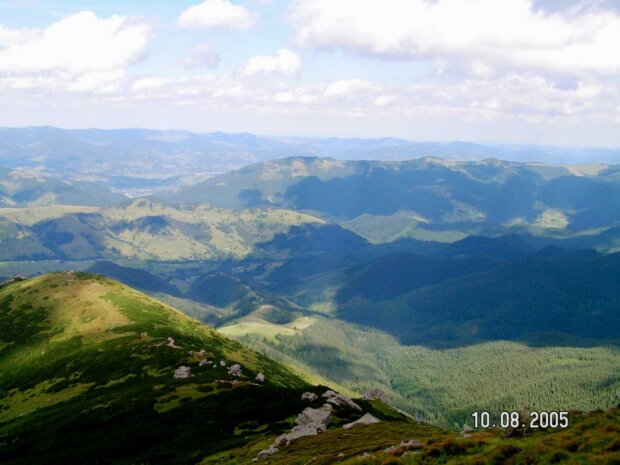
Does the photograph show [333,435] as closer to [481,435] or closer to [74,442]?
[481,435]

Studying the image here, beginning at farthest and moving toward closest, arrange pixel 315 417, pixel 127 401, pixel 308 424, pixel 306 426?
1. pixel 127 401
2. pixel 315 417
3. pixel 308 424
4. pixel 306 426

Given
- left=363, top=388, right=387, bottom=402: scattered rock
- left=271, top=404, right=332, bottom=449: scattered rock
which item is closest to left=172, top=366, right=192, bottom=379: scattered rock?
left=271, top=404, right=332, bottom=449: scattered rock

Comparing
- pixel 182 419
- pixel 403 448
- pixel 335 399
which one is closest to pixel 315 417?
pixel 335 399

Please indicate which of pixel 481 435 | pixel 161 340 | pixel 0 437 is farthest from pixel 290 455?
pixel 161 340

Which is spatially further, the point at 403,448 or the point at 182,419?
the point at 182,419

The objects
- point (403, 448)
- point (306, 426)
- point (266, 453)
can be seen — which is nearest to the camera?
point (403, 448)

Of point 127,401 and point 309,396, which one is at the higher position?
point 309,396

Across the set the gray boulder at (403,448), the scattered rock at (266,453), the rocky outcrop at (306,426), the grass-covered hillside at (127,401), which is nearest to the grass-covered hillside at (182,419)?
the gray boulder at (403,448)

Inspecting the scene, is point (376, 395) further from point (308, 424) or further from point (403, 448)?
point (403, 448)
